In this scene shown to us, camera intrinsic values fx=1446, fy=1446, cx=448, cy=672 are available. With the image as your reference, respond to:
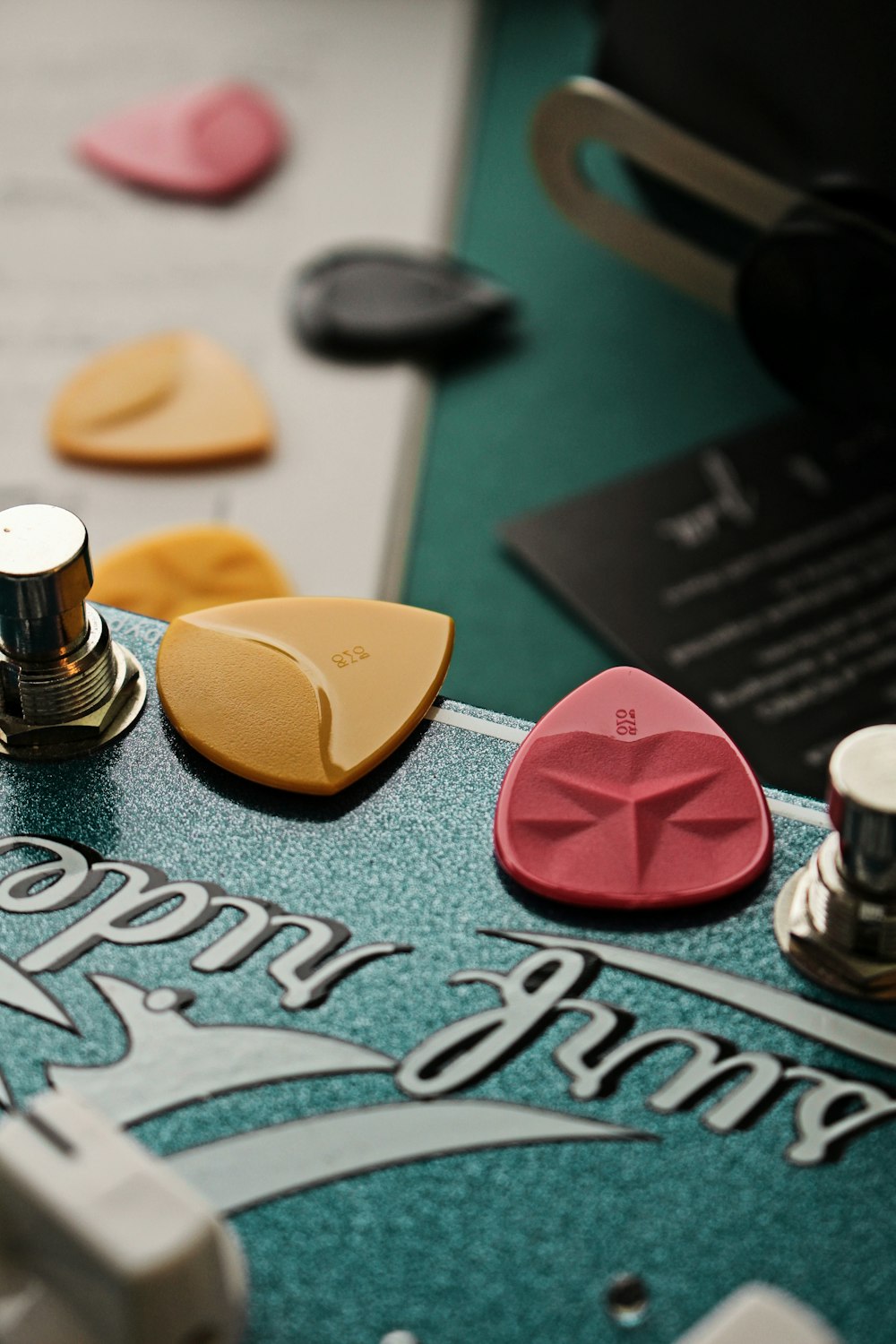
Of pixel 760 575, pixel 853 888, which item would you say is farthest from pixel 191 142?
pixel 853 888

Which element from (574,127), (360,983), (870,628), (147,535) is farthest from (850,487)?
(360,983)

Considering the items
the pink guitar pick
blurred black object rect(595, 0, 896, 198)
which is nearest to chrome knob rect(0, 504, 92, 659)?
blurred black object rect(595, 0, 896, 198)

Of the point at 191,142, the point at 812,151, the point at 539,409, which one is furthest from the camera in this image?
the point at 191,142

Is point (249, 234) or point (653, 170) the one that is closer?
point (653, 170)

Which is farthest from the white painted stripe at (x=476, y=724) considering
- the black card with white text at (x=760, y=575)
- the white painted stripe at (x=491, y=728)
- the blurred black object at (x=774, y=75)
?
the blurred black object at (x=774, y=75)

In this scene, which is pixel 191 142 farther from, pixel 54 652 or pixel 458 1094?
pixel 458 1094

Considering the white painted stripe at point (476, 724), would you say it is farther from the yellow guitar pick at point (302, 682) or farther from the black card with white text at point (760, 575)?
the black card with white text at point (760, 575)

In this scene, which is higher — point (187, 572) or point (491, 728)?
point (491, 728)
